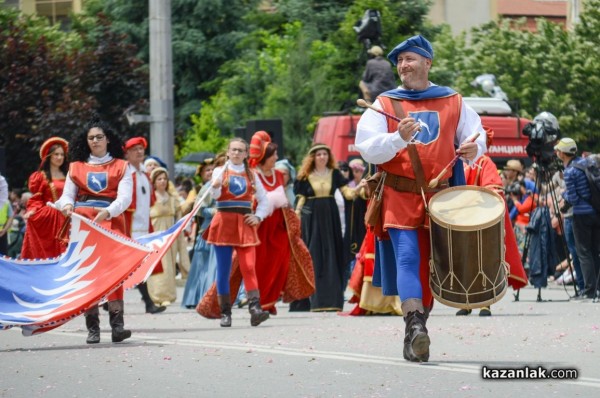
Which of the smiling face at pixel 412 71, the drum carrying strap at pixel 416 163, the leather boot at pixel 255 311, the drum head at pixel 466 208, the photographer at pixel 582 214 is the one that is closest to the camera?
the drum head at pixel 466 208

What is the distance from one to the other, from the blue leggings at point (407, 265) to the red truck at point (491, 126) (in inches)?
702

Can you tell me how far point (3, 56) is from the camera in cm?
3934

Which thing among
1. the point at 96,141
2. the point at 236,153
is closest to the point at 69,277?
the point at 96,141

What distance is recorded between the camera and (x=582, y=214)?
18984 mm

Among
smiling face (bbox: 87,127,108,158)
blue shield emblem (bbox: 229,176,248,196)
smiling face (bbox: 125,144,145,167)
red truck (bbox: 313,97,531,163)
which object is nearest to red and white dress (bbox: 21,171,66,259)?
blue shield emblem (bbox: 229,176,248,196)

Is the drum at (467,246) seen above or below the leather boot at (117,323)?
above

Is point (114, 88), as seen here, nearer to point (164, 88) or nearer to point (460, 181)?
point (164, 88)

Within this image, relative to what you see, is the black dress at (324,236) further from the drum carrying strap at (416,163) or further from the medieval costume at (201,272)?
the drum carrying strap at (416,163)

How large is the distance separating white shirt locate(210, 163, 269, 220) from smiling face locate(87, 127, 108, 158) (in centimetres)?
195

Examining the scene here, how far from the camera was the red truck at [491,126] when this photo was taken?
2839 centimetres

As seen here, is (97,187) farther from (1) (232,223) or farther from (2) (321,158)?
(2) (321,158)

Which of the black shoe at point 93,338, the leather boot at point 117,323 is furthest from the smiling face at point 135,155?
the black shoe at point 93,338

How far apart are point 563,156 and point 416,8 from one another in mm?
30958

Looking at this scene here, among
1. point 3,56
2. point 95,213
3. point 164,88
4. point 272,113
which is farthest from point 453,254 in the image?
point 272,113
